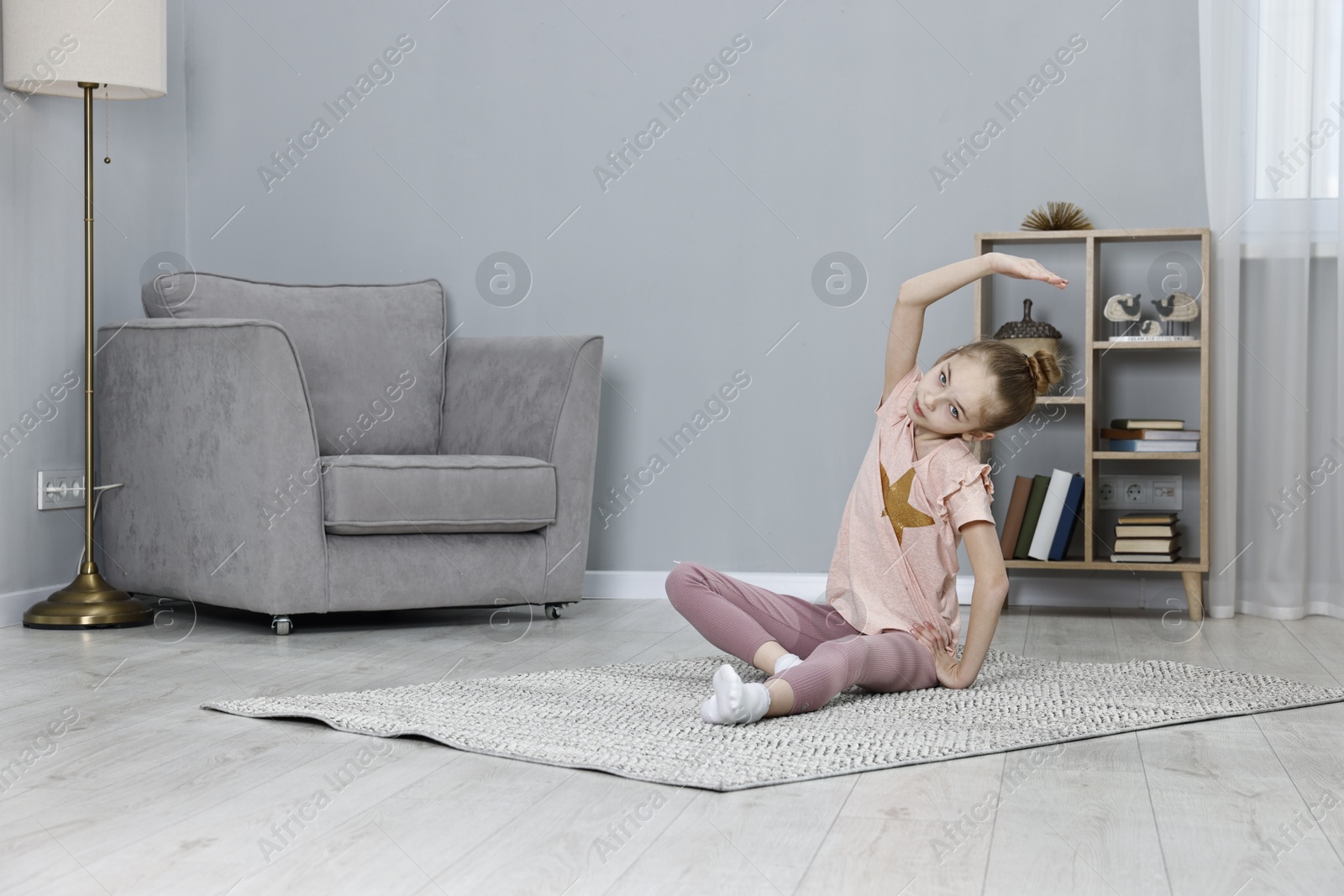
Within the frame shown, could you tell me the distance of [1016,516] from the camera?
2996mm

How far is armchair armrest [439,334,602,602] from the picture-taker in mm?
2859

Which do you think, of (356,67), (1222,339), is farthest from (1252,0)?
(356,67)

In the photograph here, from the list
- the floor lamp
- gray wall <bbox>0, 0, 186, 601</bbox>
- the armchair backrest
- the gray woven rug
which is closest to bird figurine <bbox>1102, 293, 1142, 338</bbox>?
the gray woven rug

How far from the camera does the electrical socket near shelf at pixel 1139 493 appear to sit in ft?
10.2

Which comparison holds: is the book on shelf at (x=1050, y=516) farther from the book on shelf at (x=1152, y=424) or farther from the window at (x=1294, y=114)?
the window at (x=1294, y=114)

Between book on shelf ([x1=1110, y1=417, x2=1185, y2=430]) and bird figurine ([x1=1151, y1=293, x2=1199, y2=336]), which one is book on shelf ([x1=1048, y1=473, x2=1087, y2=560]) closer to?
book on shelf ([x1=1110, y1=417, x2=1185, y2=430])

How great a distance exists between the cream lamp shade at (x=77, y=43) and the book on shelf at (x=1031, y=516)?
2166 mm

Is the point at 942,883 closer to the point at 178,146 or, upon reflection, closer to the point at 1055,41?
Answer: the point at 1055,41

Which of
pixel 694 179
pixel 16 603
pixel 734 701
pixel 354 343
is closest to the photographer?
pixel 734 701

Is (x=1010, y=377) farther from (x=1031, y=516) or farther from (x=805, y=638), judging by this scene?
(x=1031, y=516)

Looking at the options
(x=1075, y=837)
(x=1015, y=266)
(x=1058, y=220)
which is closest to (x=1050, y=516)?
(x=1058, y=220)

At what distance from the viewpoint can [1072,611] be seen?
3057mm

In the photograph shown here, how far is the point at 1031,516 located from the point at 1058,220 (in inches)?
A: 27.3

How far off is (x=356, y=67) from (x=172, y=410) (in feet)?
3.96
